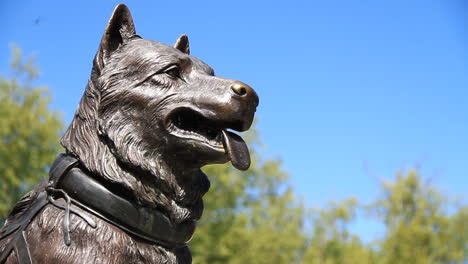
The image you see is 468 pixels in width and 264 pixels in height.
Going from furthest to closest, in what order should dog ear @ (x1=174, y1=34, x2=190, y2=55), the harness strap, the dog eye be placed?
dog ear @ (x1=174, y1=34, x2=190, y2=55), the dog eye, the harness strap

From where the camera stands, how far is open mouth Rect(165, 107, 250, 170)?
2631 millimetres

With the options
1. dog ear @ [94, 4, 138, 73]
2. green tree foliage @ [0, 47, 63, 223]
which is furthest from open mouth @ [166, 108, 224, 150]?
green tree foliage @ [0, 47, 63, 223]

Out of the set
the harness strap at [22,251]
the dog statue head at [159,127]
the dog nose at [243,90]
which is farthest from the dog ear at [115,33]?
the harness strap at [22,251]

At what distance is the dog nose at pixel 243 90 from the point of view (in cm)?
265

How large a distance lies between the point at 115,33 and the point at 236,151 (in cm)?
107

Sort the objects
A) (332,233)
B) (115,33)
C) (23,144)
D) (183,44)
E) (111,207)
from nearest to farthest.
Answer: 1. (111,207)
2. (115,33)
3. (183,44)
4. (23,144)
5. (332,233)

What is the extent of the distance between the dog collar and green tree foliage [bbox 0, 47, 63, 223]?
41.7ft

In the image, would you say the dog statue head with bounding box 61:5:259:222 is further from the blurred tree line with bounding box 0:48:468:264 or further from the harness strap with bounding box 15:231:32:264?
the blurred tree line with bounding box 0:48:468:264

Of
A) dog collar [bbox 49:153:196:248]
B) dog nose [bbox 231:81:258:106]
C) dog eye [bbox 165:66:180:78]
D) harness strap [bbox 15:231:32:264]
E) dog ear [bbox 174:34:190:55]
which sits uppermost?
dog ear [bbox 174:34:190:55]

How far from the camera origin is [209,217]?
1825cm

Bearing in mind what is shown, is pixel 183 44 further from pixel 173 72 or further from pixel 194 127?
pixel 194 127

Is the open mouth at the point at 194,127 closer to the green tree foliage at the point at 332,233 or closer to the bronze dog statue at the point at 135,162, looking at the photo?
the bronze dog statue at the point at 135,162

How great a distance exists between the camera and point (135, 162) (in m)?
2.61

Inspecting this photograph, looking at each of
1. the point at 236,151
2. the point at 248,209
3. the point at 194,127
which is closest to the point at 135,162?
the point at 194,127
